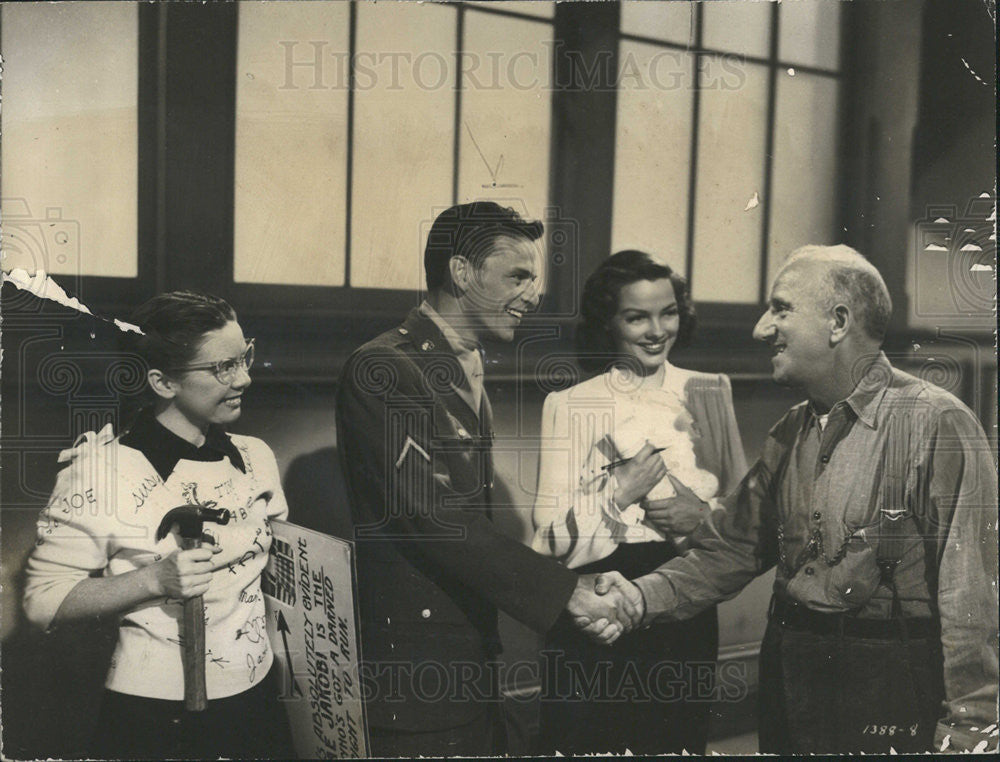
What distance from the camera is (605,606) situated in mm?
2258

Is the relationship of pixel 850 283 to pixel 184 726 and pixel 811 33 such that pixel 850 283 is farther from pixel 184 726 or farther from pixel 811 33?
pixel 184 726

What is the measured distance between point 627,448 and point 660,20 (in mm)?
983

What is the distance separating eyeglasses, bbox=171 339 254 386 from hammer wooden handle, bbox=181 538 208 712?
0.37 m

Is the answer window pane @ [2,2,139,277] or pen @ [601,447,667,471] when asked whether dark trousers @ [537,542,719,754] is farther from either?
window pane @ [2,2,139,277]

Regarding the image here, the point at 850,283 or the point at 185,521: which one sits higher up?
the point at 850,283

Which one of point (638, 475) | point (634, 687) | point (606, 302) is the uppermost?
point (606, 302)

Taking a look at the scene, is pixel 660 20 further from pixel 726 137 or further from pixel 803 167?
pixel 803 167

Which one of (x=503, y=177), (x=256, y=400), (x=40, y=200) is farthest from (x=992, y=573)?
(x=40, y=200)

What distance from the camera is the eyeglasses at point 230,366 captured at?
7.32ft

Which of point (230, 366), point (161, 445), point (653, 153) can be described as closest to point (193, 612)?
point (161, 445)

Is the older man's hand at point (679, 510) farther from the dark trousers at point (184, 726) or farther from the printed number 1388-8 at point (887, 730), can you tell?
the dark trousers at point (184, 726)

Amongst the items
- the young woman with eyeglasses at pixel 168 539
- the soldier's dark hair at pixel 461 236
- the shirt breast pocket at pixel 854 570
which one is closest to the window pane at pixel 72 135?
the young woman with eyeglasses at pixel 168 539

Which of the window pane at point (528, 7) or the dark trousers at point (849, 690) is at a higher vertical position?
Answer: the window pane at point (528, 7)

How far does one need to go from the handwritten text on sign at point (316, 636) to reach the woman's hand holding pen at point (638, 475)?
638 millimetres
